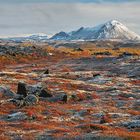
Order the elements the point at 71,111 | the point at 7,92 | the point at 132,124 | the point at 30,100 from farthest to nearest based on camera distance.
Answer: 1. the point at 7,92
2. the point at 30,100
3. the point at 71,111
4. the point at 132,124

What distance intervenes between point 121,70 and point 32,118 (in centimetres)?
6950

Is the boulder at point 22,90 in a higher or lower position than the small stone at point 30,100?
higher

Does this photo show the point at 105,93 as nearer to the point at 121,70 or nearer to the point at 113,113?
the point at 113,113

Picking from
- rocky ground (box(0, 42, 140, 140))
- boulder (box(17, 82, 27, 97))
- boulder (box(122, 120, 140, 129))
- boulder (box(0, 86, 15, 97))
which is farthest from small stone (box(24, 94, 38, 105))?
boulder (box(122, 120, 140, 129))

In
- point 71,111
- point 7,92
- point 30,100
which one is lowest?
point 71,111

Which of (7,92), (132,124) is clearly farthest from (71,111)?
(7,92)

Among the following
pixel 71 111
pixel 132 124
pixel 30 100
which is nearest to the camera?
pixel 132 124

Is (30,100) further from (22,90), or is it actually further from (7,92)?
(7,92)

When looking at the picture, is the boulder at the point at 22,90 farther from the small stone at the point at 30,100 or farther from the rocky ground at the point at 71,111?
the small stone at the point at 30,100

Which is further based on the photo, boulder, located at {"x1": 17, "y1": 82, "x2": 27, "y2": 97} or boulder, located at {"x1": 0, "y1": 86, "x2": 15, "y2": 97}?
boulder, located at {"x1": 0, "y1": 86, "x2": 15, "y2": 97}

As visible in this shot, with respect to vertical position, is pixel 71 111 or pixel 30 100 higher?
pixel 30 100

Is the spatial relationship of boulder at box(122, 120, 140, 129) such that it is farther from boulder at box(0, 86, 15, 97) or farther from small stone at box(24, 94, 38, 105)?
boulder at box(0, 86, 15, 97)

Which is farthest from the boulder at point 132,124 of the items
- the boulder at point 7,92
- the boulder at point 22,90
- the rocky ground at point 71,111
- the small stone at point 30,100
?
the boulder at point 7,92

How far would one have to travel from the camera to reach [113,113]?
50500 millimetres
